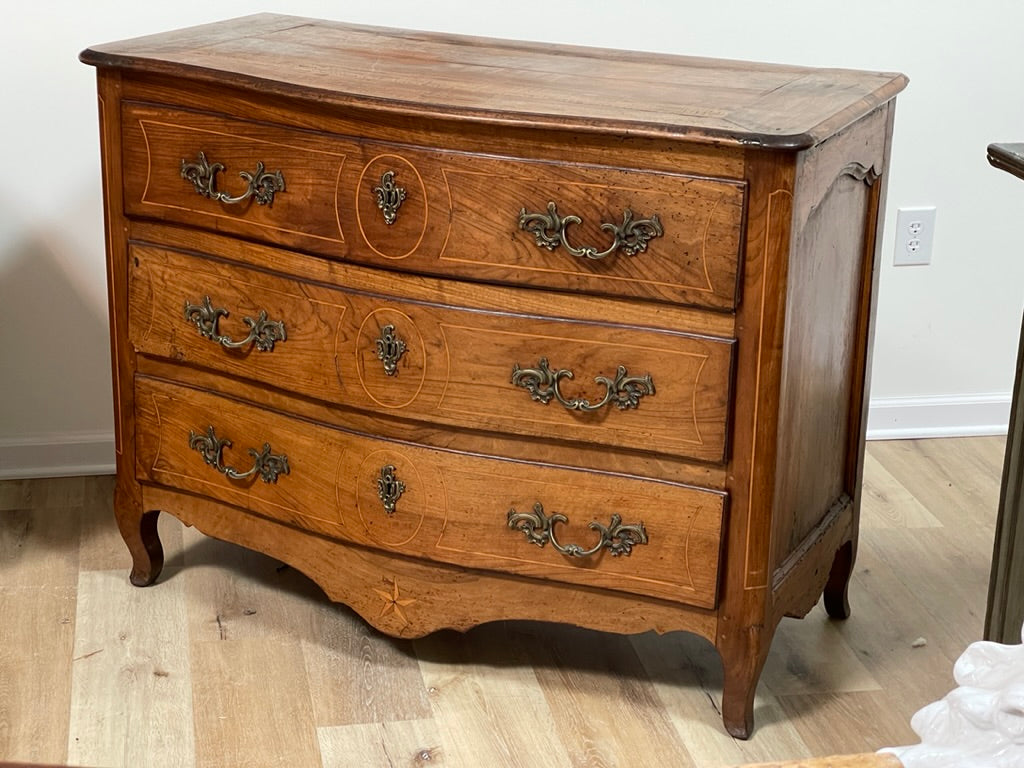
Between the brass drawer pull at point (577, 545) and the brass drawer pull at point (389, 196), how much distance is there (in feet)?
1.37

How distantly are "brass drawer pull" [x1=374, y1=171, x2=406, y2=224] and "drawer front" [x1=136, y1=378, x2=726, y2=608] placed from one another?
317mm

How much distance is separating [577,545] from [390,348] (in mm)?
354

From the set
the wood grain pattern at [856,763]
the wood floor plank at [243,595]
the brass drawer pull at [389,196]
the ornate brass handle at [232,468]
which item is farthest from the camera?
the wood floor plank at [243,595]

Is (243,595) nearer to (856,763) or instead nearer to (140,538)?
(140,538)

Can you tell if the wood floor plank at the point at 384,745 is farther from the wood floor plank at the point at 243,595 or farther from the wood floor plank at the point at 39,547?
the wood floor plank at the point at 39,547

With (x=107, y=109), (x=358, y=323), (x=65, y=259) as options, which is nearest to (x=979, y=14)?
(x=358, y=323)

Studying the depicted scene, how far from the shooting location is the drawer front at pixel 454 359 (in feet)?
5.46

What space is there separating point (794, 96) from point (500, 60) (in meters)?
0.43

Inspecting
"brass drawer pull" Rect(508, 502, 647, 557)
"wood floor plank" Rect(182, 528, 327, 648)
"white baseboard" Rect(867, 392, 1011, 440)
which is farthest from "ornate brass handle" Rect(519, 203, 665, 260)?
"white baseboard" Rect(867, 392, 1011, 440)

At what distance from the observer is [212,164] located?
71.4 inches

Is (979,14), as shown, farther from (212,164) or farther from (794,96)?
(212,164)

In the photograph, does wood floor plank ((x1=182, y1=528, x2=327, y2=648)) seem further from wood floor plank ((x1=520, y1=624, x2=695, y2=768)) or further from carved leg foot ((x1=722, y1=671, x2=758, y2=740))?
carved leg foot ((x1=722, y1=671, x2=758, y2=740))

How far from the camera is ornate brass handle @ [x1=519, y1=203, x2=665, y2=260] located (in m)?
1.60

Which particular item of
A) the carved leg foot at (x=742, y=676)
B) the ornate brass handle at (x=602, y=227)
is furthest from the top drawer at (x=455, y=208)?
the carved leg foot at (x=742, y=676)
